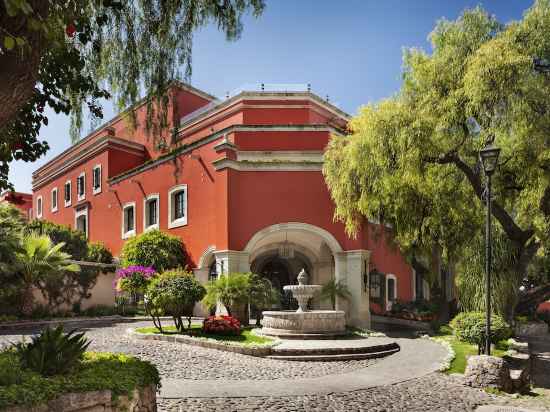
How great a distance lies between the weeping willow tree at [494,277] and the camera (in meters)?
13.6

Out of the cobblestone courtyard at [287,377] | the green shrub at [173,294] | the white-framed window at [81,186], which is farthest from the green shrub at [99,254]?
the green shrub at [173,294]

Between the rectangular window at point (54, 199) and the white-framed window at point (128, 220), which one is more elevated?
the rectangular window at point (54, 199)

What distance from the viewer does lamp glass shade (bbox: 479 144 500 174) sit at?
9836 mm

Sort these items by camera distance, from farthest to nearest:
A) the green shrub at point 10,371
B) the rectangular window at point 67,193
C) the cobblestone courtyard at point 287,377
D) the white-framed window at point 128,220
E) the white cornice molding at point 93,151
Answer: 1. the rectangular window at point 67,193
2. the white cornice molding at point 93,151
3. the white-framed window at point 128,220
4. the cobblestone courtyard at point 287,377
5. the green shrub at point 10,371

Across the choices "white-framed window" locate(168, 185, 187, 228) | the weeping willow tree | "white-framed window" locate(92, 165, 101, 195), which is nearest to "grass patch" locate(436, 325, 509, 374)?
the weeping willow tree

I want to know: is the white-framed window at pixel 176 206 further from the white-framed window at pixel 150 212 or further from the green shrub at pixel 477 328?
the green shrub at pixel 477 328

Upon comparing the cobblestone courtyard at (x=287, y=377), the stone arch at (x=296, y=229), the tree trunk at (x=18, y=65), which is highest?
the tree trunk at (x=18, y=65)

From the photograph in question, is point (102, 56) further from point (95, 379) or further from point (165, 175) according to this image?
point (165, 175)

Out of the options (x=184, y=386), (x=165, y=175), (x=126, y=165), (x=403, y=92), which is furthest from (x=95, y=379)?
(x=126, y=165)

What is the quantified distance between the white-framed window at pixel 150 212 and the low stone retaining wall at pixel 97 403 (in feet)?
61.8

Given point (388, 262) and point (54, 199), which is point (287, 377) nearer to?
point (388, 262)

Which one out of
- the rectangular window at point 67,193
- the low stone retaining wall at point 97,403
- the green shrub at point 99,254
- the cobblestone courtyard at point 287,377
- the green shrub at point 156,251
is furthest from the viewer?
the rectangular window at point 67,193

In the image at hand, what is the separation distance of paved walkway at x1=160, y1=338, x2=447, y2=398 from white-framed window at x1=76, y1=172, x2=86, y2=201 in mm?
24229

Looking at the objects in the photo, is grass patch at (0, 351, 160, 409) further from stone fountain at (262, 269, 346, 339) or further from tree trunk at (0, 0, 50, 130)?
stone fountain at (262, 269, 346, 339)
